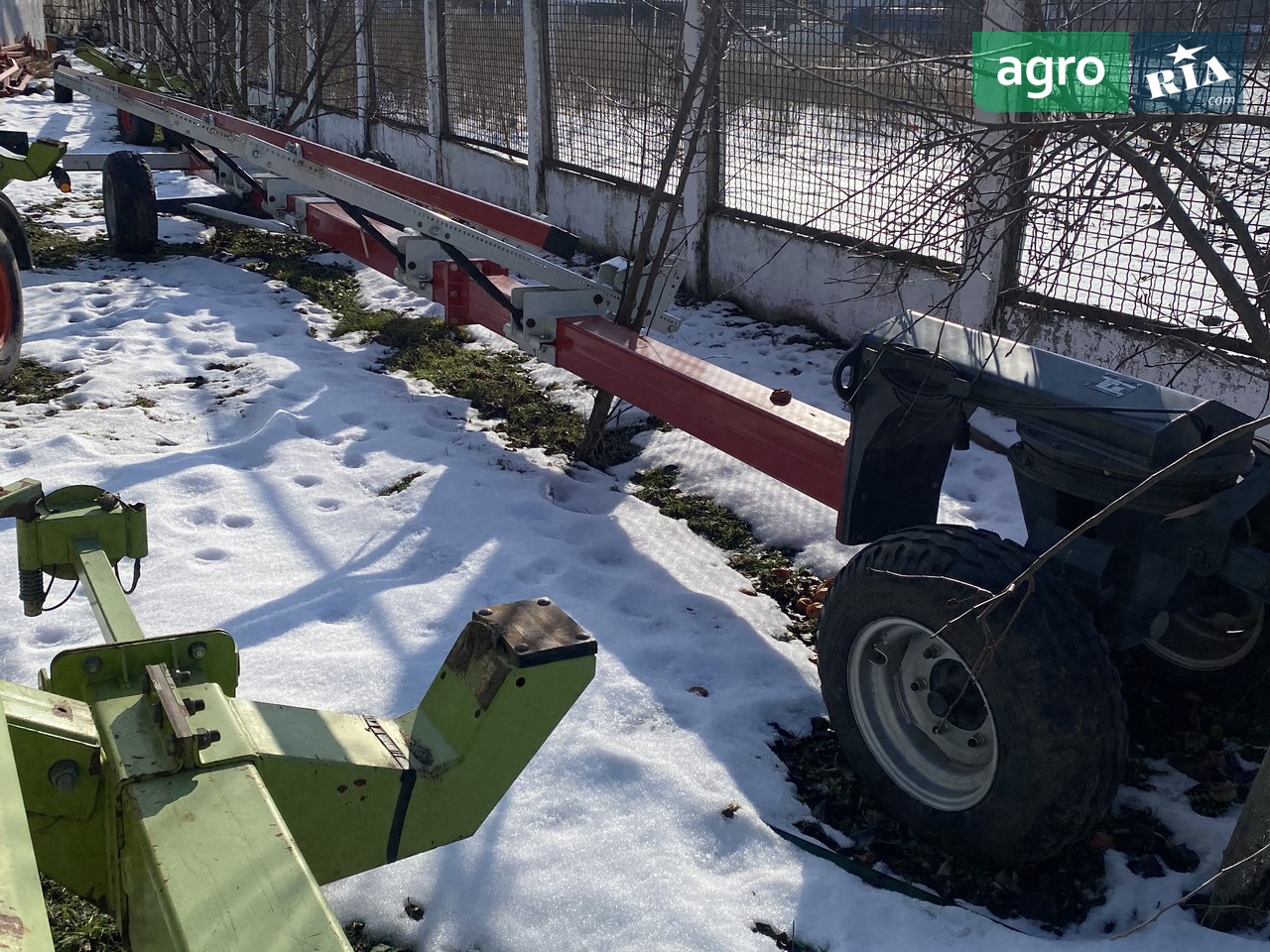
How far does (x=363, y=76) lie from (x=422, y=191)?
6.03 m

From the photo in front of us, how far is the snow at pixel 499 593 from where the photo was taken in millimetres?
2508

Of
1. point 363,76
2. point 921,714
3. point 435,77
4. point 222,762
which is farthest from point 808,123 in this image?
point 363,76

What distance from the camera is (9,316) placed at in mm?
5500

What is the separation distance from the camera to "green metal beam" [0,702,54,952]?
99cm

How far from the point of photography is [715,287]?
7.70 metres

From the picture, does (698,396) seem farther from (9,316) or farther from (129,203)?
(129,203)

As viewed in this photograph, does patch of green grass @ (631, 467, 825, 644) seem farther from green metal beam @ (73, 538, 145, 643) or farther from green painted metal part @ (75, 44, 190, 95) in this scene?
green painted metal part @ (75, 44, 190, 95)

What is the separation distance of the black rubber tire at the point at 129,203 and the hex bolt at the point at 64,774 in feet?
22.7

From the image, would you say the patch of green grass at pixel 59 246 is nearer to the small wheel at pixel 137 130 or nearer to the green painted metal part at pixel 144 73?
the green painted metal part at pixel 144 73

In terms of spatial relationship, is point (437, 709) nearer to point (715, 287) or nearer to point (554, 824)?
point (554, 824)

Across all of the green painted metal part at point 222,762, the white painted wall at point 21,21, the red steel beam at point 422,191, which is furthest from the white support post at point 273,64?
the green painted metal part at point 222,762

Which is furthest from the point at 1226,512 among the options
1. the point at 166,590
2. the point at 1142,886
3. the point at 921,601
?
the point at 166,590

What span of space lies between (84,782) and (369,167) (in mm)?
5658

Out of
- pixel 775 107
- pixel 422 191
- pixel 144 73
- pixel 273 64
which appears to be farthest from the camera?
pixel 273 64
